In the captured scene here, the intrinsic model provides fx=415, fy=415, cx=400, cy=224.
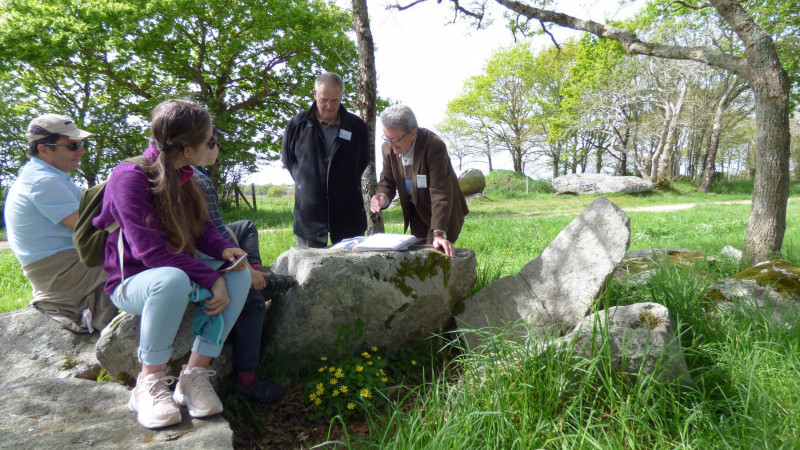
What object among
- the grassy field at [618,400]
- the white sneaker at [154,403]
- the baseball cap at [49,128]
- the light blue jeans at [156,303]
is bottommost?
the grassy field at [618,400]

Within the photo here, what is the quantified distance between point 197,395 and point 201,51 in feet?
49.3

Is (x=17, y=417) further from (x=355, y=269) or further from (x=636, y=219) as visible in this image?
(x=636, y=219)

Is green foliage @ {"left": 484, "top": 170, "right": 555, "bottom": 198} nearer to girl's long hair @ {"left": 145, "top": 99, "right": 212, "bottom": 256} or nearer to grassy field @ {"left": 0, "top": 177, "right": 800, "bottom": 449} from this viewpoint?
grassy field @ {"left": 0, "top": 177, "right": 800, "bottom": 449}

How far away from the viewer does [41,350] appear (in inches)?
115

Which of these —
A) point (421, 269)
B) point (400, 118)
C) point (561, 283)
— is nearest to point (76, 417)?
point (421, 269)

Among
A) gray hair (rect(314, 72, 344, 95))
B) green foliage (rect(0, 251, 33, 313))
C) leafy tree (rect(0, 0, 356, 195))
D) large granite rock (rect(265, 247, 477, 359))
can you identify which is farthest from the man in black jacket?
leafy tree (rect(0, 0, 356, 195))

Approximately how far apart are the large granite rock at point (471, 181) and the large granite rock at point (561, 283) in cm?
1681

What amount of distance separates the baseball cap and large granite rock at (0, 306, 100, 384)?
1.37 m

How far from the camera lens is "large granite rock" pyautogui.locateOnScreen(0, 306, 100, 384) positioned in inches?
108

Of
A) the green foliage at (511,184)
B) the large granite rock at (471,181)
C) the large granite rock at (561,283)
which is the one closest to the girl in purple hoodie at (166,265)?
the large granite rock at (561,283)

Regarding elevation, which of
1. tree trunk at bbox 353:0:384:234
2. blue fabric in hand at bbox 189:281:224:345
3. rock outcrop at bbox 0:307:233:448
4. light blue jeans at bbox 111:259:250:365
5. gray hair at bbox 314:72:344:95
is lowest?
rock outcrop at bbox 0:307:233:448

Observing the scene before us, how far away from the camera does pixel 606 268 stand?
3033 millimetres

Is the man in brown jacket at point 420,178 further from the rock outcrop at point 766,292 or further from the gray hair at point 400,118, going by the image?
the rock outcrop at point 766,292

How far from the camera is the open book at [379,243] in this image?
310 cm
